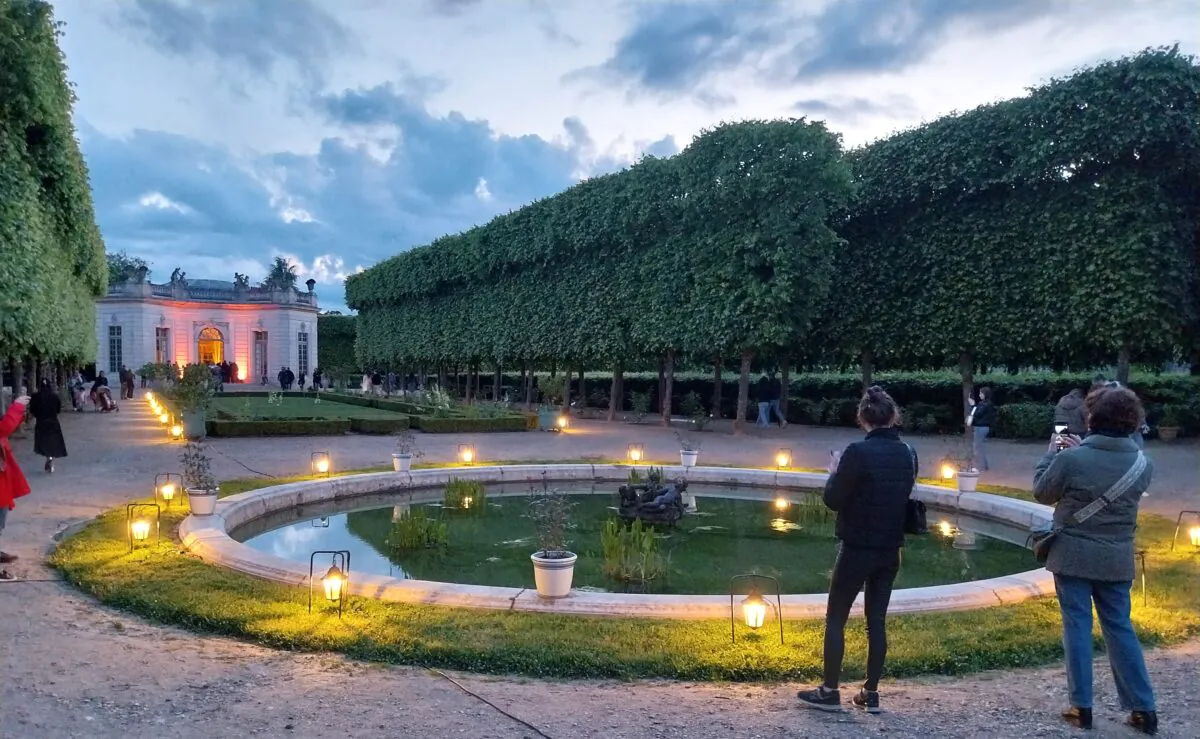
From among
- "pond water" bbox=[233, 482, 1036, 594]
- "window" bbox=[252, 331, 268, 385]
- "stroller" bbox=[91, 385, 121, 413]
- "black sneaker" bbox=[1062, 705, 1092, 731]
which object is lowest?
"pond water" bbox=[233, 482, 1036, 594]

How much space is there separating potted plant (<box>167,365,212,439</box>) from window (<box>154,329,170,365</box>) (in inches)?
1670

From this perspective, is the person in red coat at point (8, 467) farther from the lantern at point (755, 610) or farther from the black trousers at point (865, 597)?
the black trousers at point (865, 597)

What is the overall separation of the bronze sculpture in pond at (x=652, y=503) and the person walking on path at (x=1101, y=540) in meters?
6.32

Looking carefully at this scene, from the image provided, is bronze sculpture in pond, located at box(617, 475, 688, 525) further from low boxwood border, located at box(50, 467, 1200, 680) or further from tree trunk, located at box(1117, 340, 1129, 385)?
tree trunk, located at box(1117, 340, 1129, 385)

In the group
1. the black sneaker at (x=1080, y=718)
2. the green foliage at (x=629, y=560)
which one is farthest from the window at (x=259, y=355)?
the black sneaker at (x=1080, y=718)

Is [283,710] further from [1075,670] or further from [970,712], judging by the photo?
[1075,670]

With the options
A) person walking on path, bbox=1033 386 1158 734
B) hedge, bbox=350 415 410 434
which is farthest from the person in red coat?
hedge, bbox=350 415 410 434

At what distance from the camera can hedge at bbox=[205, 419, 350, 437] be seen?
62.7 ft

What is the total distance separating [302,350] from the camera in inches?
2440

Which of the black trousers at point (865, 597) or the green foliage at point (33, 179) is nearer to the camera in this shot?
the black trousers at point (865, 597)

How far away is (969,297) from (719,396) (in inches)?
346

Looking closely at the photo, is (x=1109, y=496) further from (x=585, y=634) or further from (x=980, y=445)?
(x=980, y=445)

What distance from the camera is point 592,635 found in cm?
534

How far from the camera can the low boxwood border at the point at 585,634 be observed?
4.93 metres
